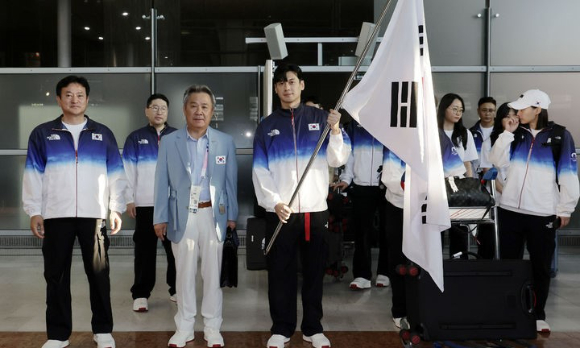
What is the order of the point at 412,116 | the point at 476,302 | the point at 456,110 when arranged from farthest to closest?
1. the point at 456,110
2. the point at 476,302
3. the point at 412,116

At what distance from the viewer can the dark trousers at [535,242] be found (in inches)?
179

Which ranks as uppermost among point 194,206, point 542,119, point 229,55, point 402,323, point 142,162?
point 229,55

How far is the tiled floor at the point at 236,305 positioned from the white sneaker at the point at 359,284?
3.2 inches

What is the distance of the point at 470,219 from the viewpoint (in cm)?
427

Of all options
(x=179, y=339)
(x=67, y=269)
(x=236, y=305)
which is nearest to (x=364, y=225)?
(x=236, y=305)

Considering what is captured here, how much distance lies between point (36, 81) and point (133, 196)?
3606 mm

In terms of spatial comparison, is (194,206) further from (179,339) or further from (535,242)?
(535,242)

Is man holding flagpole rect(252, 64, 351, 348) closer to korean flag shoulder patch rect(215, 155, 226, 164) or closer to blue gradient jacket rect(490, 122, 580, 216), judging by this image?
korean flag shoulder patch rect(215, 155, 226, 164)

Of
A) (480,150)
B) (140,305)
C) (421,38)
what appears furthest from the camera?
(480,150)

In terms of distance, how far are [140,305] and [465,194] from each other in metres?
2.69

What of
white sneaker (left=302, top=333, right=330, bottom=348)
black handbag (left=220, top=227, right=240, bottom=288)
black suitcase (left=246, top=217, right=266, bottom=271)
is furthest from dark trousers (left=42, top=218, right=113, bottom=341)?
black suitcase (left=246, top=217, right=266, bottom=271)

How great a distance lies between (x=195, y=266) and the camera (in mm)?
4359

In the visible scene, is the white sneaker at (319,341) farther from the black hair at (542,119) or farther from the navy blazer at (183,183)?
the black hair at (542,119)

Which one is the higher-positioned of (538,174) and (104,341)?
(538,174)
